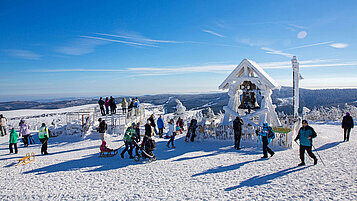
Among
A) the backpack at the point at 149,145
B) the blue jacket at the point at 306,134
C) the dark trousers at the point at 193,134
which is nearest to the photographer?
the blue jacket at the point at 306,134

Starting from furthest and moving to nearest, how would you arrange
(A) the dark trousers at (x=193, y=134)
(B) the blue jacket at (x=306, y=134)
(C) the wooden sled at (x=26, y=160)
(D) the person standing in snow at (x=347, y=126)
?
(A) the dark trousers at (x=193, y=134), (D) the person standing in snow at (x=347, y=126), (C) the wooden sled at (x=26, y=160), (B) the blue jacket at (x=306, y=134)

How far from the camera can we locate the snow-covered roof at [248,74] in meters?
12.2

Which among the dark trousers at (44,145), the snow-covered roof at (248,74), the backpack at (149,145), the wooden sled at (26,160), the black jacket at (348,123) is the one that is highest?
the snow-covered roof at (248,74)

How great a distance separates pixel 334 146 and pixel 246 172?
20.5ft

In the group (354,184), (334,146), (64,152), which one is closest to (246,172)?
(354,184)

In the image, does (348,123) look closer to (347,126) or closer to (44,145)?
(347,126)

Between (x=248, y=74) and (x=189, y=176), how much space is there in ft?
26.7

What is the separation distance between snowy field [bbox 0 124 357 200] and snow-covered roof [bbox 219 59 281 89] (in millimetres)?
3993

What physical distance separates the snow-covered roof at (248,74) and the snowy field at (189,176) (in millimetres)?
3993

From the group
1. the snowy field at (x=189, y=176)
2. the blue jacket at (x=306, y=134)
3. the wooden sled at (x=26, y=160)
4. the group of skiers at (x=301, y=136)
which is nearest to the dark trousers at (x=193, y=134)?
the snowy field at (x=189, y=176)

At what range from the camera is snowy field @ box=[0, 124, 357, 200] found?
606 cm

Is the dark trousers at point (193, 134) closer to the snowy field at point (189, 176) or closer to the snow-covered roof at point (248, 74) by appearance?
the snowy field at point (189, 176)

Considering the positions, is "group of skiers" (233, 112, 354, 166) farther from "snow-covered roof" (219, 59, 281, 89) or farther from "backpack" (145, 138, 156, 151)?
"backpack" (145, 138, 156, 151)

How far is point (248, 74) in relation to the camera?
13.1 meters
